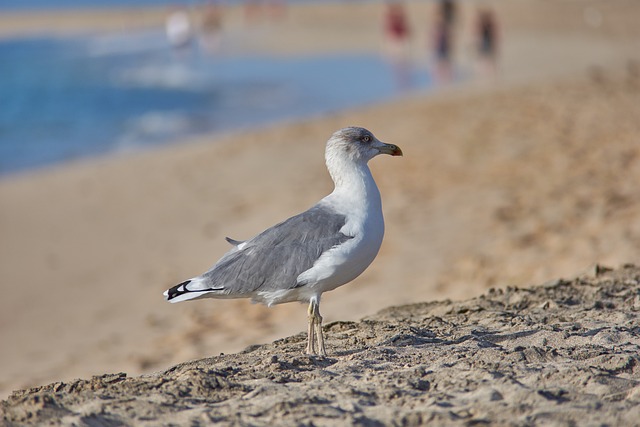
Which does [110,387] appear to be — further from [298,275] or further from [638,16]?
[638,16]

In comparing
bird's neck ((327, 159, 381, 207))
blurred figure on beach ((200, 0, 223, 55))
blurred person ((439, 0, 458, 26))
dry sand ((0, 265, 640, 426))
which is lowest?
dry sand ((0, 265, 640, 426))

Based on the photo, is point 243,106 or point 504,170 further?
point 243,106

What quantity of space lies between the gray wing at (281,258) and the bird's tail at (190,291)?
0.03m

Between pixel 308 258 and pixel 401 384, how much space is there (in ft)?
3.02

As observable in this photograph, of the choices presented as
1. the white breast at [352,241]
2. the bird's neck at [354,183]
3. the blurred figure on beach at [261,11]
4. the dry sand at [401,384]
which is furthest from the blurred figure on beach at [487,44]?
the blurred figure on beach at [261,11]

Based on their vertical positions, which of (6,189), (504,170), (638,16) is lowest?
(504,170)

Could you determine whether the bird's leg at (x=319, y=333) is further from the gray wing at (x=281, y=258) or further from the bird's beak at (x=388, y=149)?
the bird's beak at (x=388, y=149)

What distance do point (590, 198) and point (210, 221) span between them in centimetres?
457

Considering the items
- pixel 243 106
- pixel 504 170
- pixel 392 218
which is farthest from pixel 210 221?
pixel 243 106

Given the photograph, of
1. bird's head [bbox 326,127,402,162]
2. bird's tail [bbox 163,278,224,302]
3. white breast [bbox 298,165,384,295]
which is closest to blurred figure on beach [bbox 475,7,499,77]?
bird's head [bbox 326,127,402,162]

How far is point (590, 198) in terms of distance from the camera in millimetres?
9742

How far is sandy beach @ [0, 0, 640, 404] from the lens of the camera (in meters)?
8.02

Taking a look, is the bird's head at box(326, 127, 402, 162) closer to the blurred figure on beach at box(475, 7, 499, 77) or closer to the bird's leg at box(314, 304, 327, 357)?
the bird's leg at box(314, 304, 327, 357)

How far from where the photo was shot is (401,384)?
13.8 feet
